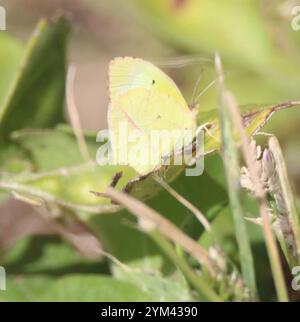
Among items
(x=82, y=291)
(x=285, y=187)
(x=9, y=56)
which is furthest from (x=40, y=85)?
(x=285, y=187)

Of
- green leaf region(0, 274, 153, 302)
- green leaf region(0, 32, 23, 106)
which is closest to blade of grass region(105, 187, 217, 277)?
green leaf region(0, 274, 153, 302)

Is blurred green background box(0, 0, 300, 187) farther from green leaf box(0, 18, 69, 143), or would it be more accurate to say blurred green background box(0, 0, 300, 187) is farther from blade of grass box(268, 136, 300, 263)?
blade of grass box(268, 136, 300, 263)

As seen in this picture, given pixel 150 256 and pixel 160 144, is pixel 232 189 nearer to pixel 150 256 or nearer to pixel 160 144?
→ pixel 160 144

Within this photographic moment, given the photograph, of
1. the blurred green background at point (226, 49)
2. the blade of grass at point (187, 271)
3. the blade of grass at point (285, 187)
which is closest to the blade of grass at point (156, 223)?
the blade of grass at point (187, 271)

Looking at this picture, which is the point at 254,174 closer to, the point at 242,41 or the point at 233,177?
the point at 233,177

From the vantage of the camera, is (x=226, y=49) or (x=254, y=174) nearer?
(x=254, y=174)

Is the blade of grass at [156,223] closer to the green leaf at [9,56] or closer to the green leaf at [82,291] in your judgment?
the green leaf at [82,291]

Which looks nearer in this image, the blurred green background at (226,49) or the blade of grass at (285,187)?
the blade of grass at (285,187)

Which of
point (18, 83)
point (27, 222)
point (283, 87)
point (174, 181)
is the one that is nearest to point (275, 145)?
point (174, 181)
